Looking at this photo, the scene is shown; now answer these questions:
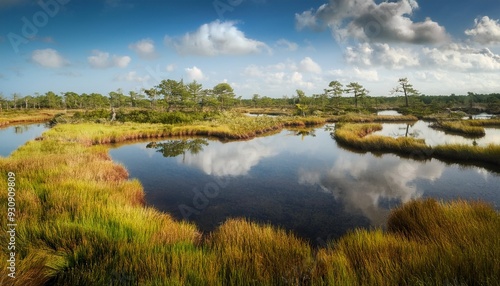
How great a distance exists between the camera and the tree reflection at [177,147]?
63.6 ft

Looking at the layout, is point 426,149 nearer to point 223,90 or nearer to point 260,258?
point 260,258

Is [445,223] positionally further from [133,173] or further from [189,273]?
[133,173]

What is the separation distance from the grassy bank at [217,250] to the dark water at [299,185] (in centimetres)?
208

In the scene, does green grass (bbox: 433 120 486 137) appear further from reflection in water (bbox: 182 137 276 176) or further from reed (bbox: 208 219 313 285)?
reed (bbox: 208 219 313 285)

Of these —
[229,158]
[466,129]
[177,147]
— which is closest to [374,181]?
[229,158]

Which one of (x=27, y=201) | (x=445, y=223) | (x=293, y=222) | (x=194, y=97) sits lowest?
(x=293, y=222)

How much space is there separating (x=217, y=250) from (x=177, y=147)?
17703mm

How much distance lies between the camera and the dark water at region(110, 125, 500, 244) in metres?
8.53

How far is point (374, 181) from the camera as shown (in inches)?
475

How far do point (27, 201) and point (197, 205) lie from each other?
15.9 feet

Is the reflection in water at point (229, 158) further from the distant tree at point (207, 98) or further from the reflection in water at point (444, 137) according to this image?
the distant tree at point (207, 98)

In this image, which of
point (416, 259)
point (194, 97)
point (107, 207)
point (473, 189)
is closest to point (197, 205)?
point (107, 207)

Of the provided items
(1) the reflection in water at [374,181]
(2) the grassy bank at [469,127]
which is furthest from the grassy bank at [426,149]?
(2) the grassy bank at [469,127]

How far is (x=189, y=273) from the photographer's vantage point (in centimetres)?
353
